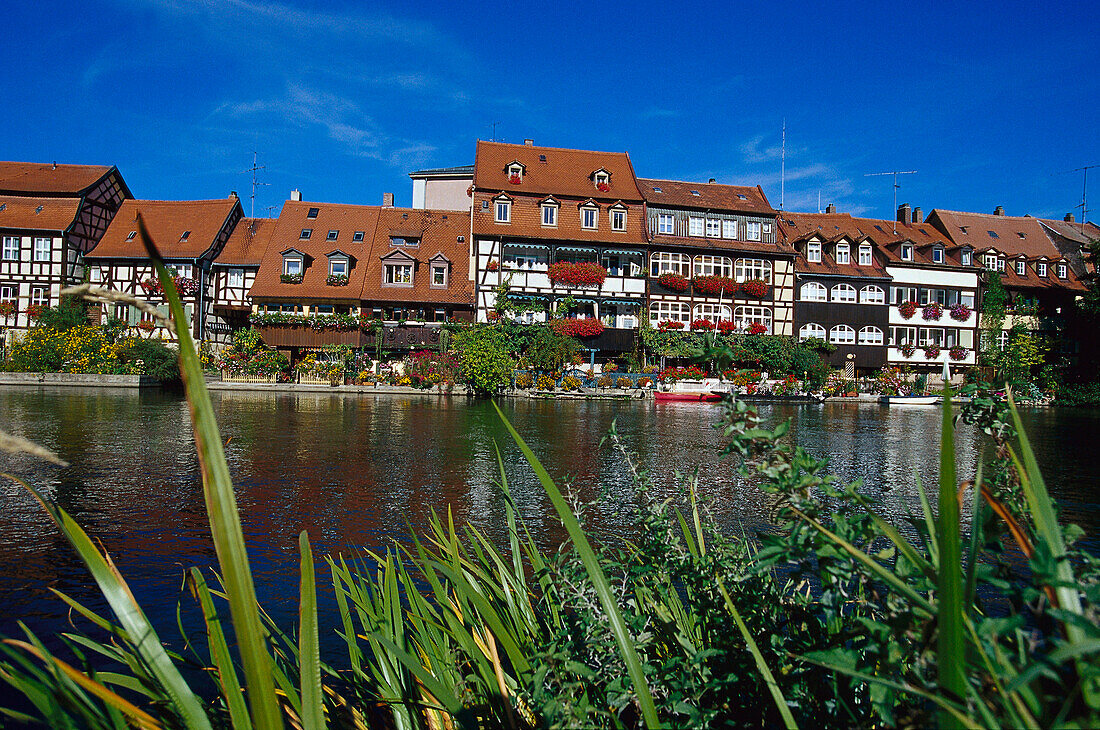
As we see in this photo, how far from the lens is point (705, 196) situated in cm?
3984

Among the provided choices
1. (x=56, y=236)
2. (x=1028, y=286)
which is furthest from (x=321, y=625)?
(x=1028, y=286)

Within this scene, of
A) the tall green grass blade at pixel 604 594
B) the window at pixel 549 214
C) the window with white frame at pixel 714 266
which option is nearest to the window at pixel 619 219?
the window at pixel 549 214

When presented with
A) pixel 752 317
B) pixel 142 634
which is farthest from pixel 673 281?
pixel 142 634

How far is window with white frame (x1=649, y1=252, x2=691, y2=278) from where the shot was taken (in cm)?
3778

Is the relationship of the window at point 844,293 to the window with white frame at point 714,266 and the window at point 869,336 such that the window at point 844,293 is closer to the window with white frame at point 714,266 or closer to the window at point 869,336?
the window at point 869,336

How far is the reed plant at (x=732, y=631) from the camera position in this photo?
0.82m

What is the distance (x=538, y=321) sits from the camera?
35438mm

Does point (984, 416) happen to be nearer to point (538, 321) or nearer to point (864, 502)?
point (864, 502)

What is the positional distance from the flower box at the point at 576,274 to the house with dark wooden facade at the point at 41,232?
25.0m

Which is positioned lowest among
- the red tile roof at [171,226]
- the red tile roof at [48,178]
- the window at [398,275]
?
the window at [398,275]

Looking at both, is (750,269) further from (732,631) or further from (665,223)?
(732,631)

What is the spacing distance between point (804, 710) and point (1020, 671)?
36.3 inches

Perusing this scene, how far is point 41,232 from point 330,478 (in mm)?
37762

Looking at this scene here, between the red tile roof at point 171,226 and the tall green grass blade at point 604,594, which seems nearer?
the tall green grass blade at point 604,594
